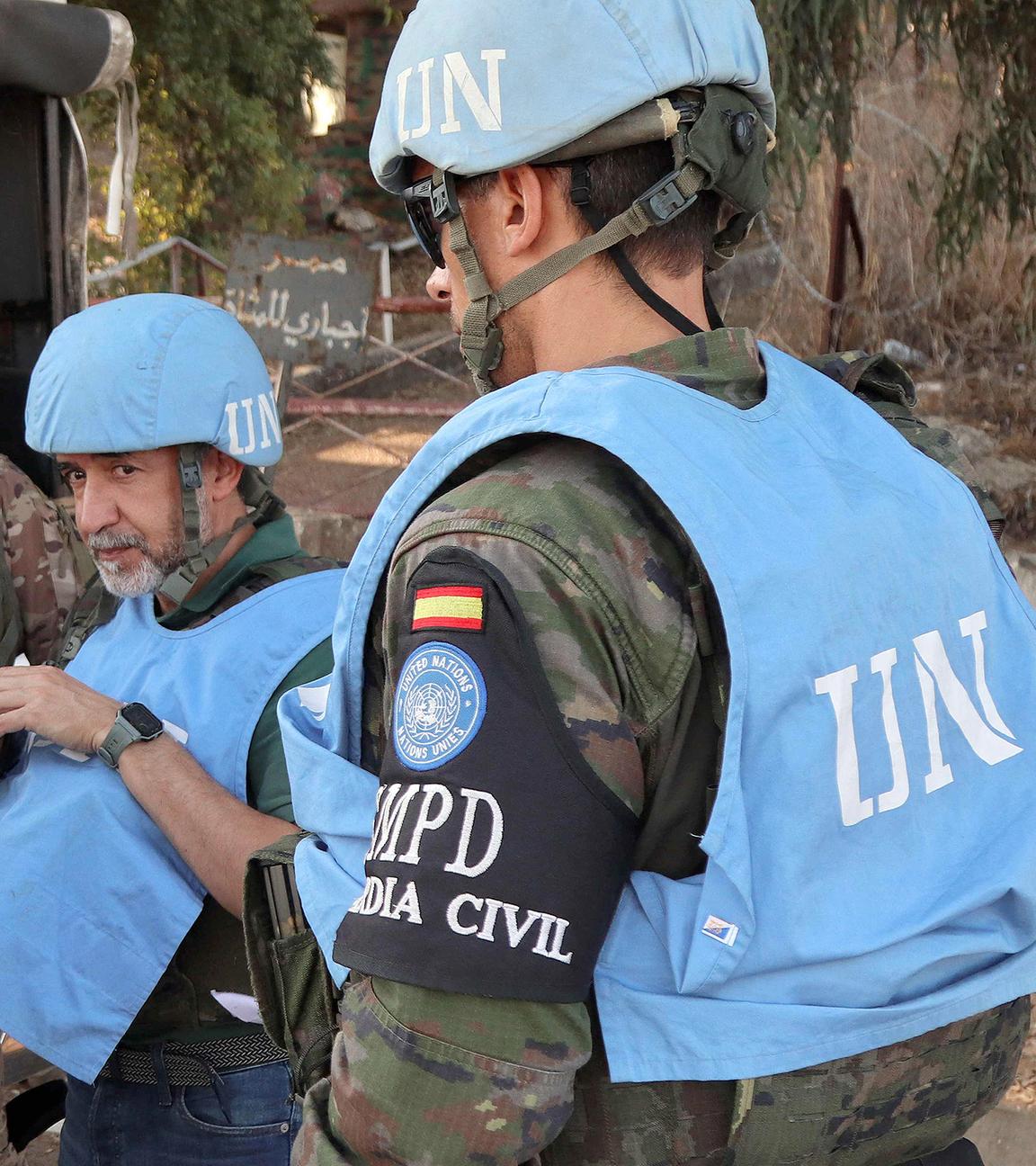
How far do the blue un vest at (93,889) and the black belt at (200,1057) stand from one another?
16 cm

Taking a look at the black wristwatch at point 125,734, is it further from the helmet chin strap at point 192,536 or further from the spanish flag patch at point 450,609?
the spanish flag patch at point 450,609

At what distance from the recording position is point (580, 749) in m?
1.04

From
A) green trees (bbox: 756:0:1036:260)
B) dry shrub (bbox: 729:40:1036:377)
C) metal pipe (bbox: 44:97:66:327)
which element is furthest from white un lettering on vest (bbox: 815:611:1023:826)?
dry shrub (bbox: 729:40:1036:377)

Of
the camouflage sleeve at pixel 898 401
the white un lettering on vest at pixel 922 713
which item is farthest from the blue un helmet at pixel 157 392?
the white un lettering on vest at pixel 922 713

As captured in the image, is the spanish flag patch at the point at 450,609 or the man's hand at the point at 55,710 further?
the man's hand at the point at 55,710

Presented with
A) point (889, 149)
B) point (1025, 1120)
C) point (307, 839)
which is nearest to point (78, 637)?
point (307, 839)

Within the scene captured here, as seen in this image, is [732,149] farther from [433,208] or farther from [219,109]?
[219,109]

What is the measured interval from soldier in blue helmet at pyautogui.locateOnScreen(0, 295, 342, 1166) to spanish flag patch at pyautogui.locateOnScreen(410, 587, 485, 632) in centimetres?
88

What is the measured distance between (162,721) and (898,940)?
4.13 feet

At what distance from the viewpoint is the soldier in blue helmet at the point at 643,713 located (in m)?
1.04

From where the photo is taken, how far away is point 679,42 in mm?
1266

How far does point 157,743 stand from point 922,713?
120 centimetres

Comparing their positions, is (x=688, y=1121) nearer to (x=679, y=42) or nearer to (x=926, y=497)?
(x=926, y=497)

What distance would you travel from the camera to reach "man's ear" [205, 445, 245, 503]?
2.34 meters
